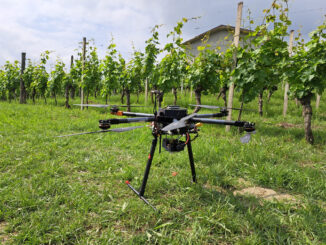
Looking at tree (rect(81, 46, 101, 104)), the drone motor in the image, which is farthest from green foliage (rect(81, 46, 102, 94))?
the drone motor

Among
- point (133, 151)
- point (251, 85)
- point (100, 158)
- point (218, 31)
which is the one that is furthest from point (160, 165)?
point (218, 31)

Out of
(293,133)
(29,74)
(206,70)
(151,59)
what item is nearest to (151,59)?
(151,59)

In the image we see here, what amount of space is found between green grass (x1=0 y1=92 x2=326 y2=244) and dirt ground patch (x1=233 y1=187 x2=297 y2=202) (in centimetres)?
11

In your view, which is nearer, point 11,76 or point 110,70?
point 110,70

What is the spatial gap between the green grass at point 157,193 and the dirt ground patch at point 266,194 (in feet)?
0.35

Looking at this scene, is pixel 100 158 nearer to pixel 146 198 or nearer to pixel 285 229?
pixel 146 198

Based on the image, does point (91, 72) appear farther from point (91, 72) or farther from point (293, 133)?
point (293, 133)

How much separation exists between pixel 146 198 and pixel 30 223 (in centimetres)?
154

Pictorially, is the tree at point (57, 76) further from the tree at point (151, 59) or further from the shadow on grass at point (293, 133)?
the shadow on grass at point (293, 133)

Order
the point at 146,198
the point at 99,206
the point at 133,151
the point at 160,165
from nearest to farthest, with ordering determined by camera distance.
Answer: the point at 99,206 → the point at 146,198 → the point at 160,165 → the point at 133,151

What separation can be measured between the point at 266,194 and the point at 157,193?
5.87 feet

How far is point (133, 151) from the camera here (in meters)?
5.00

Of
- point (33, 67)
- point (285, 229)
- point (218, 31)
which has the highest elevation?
point (218, 31)

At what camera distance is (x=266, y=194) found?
10.6 ft
